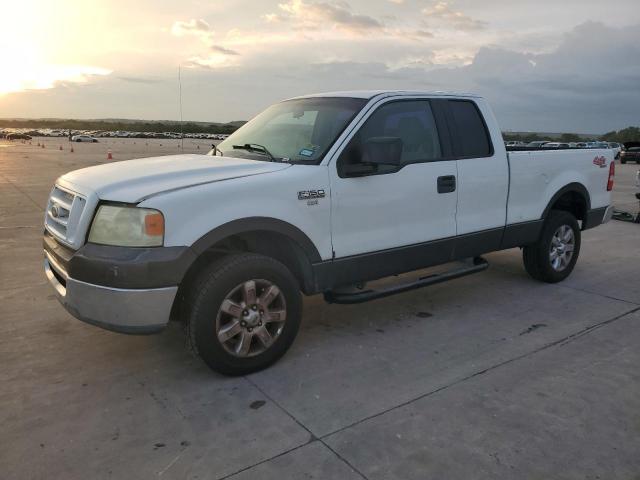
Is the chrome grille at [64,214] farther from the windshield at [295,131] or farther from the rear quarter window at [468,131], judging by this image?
the rear quarter window at [468,131]

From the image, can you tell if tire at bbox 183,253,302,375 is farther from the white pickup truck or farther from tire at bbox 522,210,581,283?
tire at bbox 522,210,581,283

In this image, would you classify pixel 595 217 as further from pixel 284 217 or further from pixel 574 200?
pixel 284 217

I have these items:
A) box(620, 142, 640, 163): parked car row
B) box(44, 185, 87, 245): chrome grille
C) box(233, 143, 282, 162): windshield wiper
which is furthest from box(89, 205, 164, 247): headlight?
box(620, 142, 640, 163): parked car row

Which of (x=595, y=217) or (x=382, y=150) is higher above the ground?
(x=382, y=150)

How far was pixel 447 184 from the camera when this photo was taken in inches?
181

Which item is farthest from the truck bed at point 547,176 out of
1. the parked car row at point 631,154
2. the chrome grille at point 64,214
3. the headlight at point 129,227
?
the parked car row at point 631,154

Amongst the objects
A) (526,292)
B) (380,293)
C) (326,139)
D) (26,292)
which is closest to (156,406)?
(380,293)

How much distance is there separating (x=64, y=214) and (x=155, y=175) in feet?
2.35

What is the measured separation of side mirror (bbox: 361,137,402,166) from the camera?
3830 mm

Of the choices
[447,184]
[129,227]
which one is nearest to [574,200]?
[447,184]

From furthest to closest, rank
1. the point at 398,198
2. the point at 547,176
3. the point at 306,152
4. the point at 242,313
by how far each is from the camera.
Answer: the point at 547,176 → the point at 398,198 → the point at 306,152 → the point at 242,313

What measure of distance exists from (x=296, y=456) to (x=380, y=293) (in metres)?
1.71

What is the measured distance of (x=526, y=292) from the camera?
5645 mm

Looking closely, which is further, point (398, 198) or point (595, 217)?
point (595, 217)
